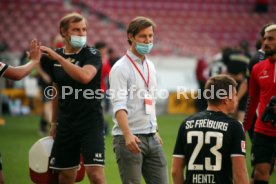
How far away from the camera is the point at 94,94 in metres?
7.99

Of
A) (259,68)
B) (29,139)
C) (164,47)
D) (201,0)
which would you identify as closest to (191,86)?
(164,47)

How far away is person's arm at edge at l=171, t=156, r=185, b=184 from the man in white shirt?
0.98 meters

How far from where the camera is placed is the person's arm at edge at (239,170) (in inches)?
236

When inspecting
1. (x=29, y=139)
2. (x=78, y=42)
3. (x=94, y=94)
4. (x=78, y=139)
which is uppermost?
(x=78, y=42)

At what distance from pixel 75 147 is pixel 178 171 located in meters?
2.07

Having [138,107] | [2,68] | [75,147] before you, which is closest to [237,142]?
[138,107]

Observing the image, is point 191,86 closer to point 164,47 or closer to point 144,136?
point 164,47

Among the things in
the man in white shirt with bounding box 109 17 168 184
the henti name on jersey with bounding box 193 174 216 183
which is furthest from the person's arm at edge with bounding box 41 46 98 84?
the henti name on jersey with bounding box 193 174 216 183

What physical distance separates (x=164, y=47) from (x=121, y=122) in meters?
23.5

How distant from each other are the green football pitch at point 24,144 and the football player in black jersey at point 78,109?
2.82m

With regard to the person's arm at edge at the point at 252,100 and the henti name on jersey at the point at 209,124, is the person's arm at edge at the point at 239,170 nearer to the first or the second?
the henti name on jersey at the point at 209,124

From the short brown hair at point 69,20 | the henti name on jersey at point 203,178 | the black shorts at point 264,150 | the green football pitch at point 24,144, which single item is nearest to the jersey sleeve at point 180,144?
the henti name on jersey at point 203,178

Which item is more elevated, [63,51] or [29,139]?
[63,51]

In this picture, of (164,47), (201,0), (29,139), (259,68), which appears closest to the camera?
(259,68)
